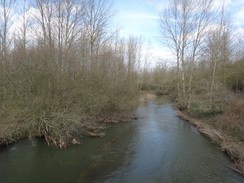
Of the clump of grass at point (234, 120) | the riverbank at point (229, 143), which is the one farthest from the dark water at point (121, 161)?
the clump of grass at point (234, 120)

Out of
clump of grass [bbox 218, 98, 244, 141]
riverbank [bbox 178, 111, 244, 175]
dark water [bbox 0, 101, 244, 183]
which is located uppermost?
clump of grass [bbox 218, 98, 244, 141]

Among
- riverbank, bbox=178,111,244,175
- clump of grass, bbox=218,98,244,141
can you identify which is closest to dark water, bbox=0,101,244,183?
riverbank, bbox=178,111,244,175

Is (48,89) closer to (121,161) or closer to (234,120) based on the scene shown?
(121,161)

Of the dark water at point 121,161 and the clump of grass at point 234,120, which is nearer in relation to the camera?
the dark water at point 121,161

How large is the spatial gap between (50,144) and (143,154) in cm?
481

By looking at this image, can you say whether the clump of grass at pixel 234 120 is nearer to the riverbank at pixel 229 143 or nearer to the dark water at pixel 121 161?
the riverbank at pixel 229 143

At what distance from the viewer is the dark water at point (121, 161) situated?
254 inches

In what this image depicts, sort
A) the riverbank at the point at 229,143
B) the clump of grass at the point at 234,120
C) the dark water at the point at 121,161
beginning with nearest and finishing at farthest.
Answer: the dark water at the point at 121,161, the riverbank at the point at 229,143, the clump of grass at the point at 234,120

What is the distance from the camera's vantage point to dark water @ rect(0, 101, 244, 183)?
645 cm

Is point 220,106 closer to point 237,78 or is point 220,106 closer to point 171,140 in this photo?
point 171,140

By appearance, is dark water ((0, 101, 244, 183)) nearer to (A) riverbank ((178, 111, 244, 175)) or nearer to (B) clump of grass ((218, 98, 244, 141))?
(A) riverbank ((178, 111, 244, 175))

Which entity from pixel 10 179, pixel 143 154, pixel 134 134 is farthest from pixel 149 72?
pixel 10 179

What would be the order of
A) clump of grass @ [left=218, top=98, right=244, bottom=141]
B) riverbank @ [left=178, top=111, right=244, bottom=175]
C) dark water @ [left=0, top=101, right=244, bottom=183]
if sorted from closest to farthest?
dark water @ [left=0, top=101, right=244, bottom=183], riverbank @ [left=178, top=111, right=244, bottom=175], clump of grass @ [left=218, top=98, right=244, bottom=141]

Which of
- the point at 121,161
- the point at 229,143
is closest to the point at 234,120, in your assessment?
the point at 229,143
